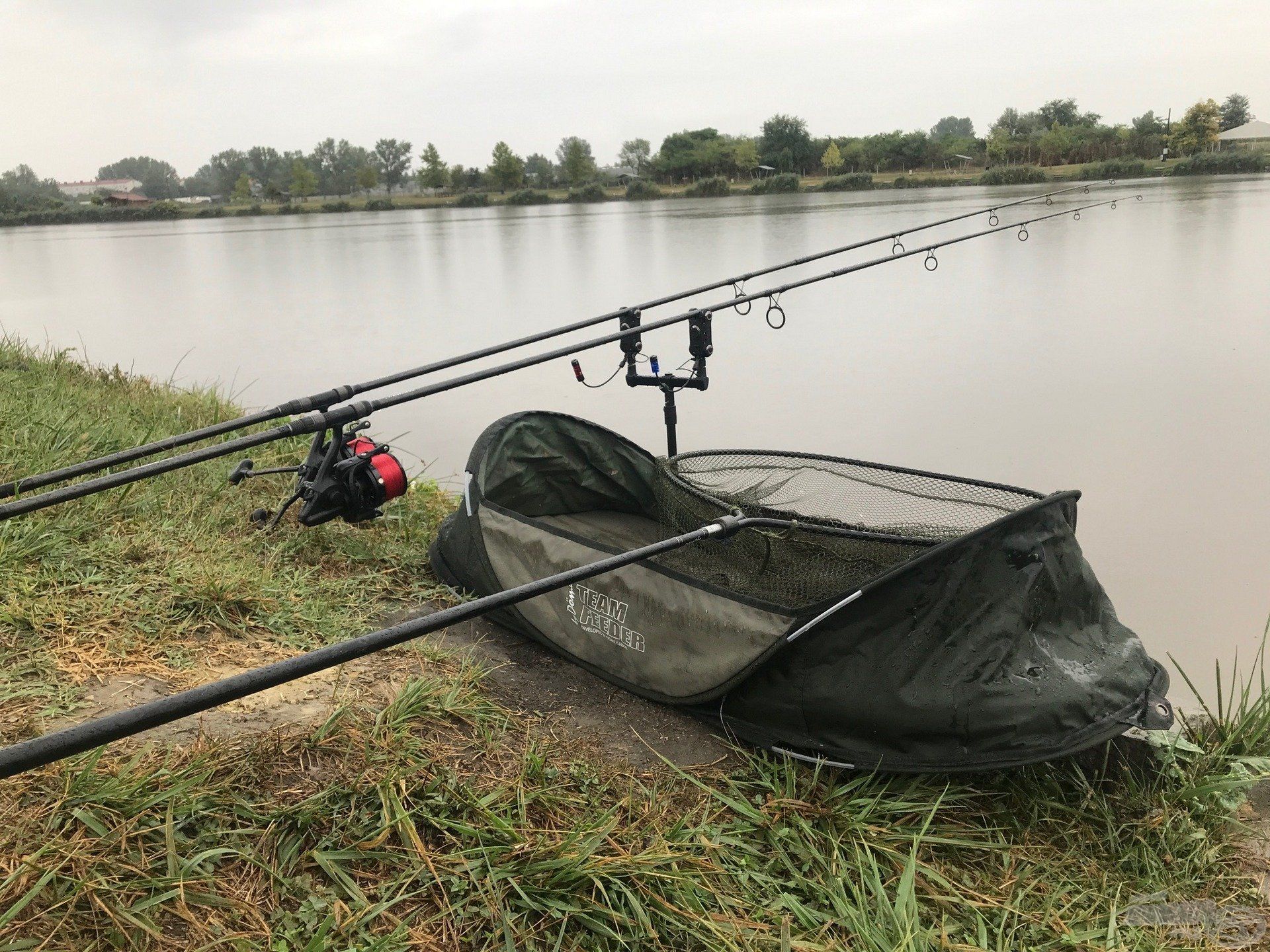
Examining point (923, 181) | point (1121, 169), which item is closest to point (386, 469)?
point (1121, 169)

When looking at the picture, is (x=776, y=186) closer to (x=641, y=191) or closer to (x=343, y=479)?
(x=641, y=191)

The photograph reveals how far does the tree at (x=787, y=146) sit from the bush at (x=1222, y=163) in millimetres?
15788

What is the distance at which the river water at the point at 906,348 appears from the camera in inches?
168

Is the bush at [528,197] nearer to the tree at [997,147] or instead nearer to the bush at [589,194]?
the bush at [589,194]

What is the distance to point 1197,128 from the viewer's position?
21.0 meters

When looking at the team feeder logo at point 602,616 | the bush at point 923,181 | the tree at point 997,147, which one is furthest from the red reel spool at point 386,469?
the bush at point 923,181

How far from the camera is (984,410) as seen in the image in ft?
18.7

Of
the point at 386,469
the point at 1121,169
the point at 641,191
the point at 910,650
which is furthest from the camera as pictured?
the point at 641,191

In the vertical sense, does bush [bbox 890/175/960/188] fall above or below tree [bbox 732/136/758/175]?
below

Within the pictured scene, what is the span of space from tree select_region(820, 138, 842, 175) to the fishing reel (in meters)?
32.6

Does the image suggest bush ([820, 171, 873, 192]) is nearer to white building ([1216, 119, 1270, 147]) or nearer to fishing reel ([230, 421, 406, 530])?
white building ([1216, 119, 1270, 147])

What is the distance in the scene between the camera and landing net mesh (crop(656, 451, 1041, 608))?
1979 millimetres

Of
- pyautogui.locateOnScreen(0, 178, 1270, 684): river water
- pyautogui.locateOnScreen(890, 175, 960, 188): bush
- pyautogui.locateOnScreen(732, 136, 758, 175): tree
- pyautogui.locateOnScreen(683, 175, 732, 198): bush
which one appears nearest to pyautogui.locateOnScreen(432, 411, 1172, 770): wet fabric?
pyautogui.locateOnScreen(0, 178, 1270, 684): river water

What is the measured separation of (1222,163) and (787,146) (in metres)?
19.6
